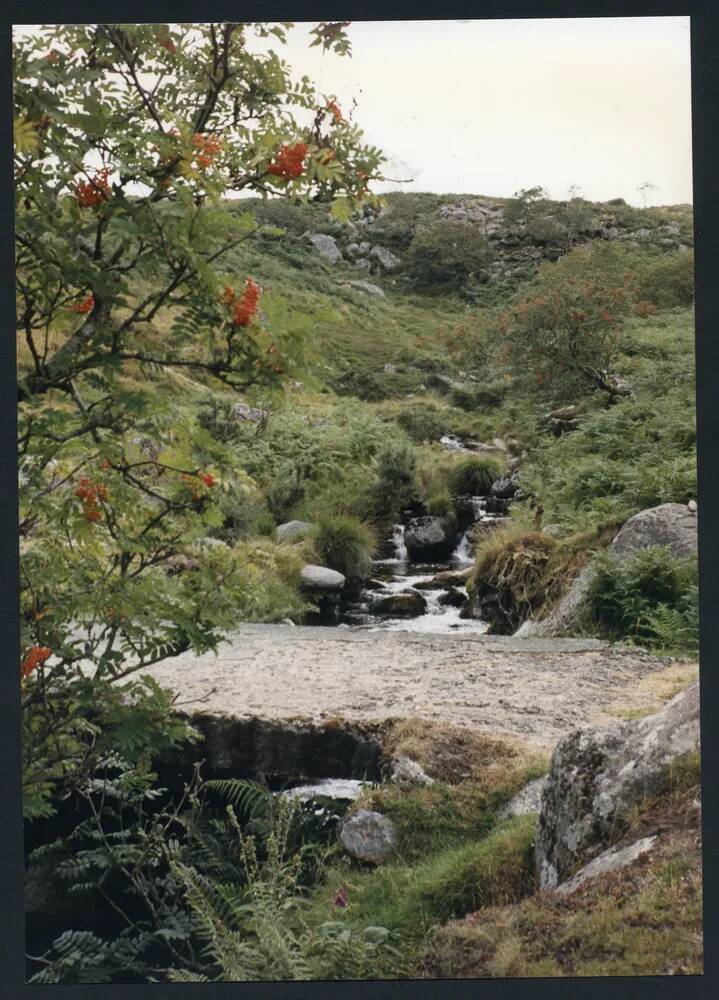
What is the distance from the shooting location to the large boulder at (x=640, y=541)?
3.69 m

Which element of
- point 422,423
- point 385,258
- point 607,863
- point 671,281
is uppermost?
point 385,258

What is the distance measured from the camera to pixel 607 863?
3.41 m

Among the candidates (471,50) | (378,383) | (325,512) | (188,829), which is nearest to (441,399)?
(378,383)

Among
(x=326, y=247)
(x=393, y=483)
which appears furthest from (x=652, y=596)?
(x=326, y=247)

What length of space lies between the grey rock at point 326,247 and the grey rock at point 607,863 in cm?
241

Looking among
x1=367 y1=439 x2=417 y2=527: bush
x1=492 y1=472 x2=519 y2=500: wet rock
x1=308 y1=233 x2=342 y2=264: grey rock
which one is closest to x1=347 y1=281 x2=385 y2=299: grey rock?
x1=308 y1=233 x2=342 y2=264: grey rock

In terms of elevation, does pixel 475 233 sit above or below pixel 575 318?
above

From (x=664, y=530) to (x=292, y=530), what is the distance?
4.61 ft

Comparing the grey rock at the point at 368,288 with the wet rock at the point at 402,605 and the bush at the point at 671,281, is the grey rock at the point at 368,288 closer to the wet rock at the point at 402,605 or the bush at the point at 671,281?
the bush at the point at 671,281

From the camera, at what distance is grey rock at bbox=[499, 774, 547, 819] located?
3523 mm

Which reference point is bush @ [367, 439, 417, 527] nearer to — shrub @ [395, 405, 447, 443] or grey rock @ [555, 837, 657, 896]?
shrub @ [395, 405, 447, 443]

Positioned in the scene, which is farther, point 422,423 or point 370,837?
point 422,423

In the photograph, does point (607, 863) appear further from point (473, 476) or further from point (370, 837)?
point (473, 476)

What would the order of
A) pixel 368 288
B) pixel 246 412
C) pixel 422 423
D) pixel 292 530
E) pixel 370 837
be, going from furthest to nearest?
pixel 368 288
pixel 422 423
pixel 292 530
pixel 246 412
pixel 370 837
